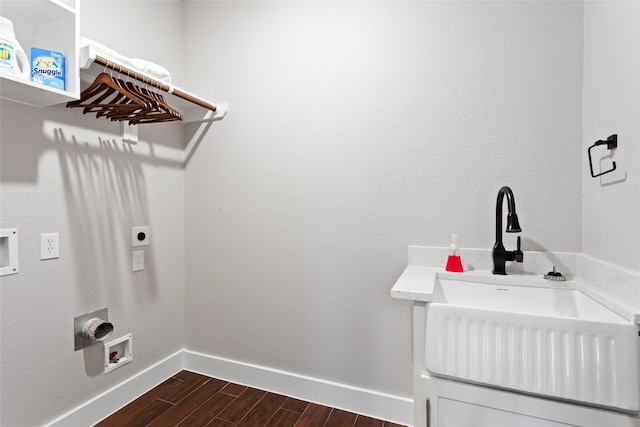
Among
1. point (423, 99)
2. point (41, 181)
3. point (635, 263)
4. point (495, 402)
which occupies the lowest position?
point (495, 402)

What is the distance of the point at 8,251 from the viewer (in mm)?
1268

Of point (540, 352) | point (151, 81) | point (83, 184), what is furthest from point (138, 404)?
point (540, 352)

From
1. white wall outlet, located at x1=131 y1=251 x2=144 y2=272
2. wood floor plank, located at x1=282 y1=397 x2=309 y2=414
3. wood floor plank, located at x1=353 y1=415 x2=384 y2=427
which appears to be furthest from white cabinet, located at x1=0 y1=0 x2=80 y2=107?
wood floor plank, located at x1=353 y1=415 x2=384 y2=427

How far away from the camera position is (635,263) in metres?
0.96

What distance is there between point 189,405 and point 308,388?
63 centimetres

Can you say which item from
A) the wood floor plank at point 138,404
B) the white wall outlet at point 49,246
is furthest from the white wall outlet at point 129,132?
→ the wood floor plank at point 138,404

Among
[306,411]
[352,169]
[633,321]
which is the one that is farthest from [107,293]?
[633,321]

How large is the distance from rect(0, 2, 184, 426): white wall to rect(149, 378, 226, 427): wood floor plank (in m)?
0.31

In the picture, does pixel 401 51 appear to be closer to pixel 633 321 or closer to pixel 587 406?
pixel 633 321

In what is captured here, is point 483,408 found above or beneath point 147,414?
above

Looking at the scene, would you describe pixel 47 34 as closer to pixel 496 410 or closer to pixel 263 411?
pixel 263 411

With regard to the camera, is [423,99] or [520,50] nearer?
[520,50]

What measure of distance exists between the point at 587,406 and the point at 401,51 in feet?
5.01

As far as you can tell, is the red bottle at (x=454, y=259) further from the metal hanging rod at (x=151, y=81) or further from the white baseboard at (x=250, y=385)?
the metal hanging rod at (x=151, y=81)
